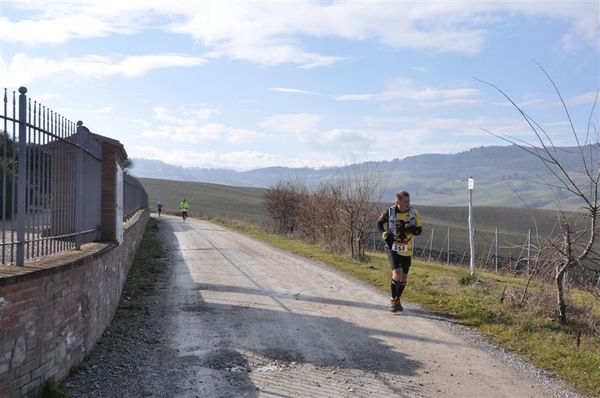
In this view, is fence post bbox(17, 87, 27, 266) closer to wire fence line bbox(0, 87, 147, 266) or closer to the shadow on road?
wire fence line bbox(0, 87, 147, 266)

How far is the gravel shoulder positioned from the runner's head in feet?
5.74

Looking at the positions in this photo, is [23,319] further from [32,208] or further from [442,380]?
[442,380]

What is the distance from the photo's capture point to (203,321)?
843 cm

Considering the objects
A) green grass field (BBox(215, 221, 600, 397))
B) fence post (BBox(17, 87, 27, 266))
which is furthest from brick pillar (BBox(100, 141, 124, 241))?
green grass field (BBox(215, 221, 600, 397))

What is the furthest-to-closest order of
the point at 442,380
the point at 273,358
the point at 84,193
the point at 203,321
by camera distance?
the point at 203,321 < the point at 84,193 < the point at 273,358 < the point at 442,380

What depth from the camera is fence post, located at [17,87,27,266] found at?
16.2 feet

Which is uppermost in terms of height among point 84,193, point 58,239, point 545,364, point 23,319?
point 84,193

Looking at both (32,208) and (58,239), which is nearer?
(32,208)

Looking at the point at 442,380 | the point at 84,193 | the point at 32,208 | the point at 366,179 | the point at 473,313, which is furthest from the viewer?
the point at 366,179

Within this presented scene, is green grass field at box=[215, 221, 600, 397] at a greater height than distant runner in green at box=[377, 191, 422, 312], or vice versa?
distant runner in green at box=[377, 191, 422, 312]

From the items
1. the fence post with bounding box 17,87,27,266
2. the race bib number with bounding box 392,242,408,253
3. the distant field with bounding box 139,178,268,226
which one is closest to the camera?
the fence post with bounding box 17,87,27,266

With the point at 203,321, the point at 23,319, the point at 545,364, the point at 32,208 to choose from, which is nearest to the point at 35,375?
the point at 23,319

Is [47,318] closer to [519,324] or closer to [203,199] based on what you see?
[519,324]

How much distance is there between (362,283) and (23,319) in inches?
364
